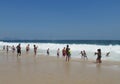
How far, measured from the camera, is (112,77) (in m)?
16.1

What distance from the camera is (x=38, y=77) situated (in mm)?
15547

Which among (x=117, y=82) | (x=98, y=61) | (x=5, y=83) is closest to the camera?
(x=5, y=83)

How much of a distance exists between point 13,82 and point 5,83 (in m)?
0.42

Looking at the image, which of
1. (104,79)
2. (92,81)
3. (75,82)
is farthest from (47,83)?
(104,79)

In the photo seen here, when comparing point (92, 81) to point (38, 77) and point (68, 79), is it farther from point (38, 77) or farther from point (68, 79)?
point (38, 77)

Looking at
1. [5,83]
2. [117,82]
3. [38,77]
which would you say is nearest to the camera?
[5,83]

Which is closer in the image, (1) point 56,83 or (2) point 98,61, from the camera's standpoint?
(1) point 56,83

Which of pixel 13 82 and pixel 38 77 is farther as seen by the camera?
pixel 38 77

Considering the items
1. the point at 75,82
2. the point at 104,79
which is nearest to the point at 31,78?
the point at 75,82

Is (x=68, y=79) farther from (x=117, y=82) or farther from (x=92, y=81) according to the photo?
(x=117, y=82)

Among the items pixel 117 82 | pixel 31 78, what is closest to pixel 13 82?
pixel 31 78

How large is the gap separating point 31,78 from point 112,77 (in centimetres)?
469

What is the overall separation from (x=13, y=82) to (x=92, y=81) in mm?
4102

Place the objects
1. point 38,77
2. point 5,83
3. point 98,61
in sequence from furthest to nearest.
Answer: point 98,61, point 38,77, point 5,83
